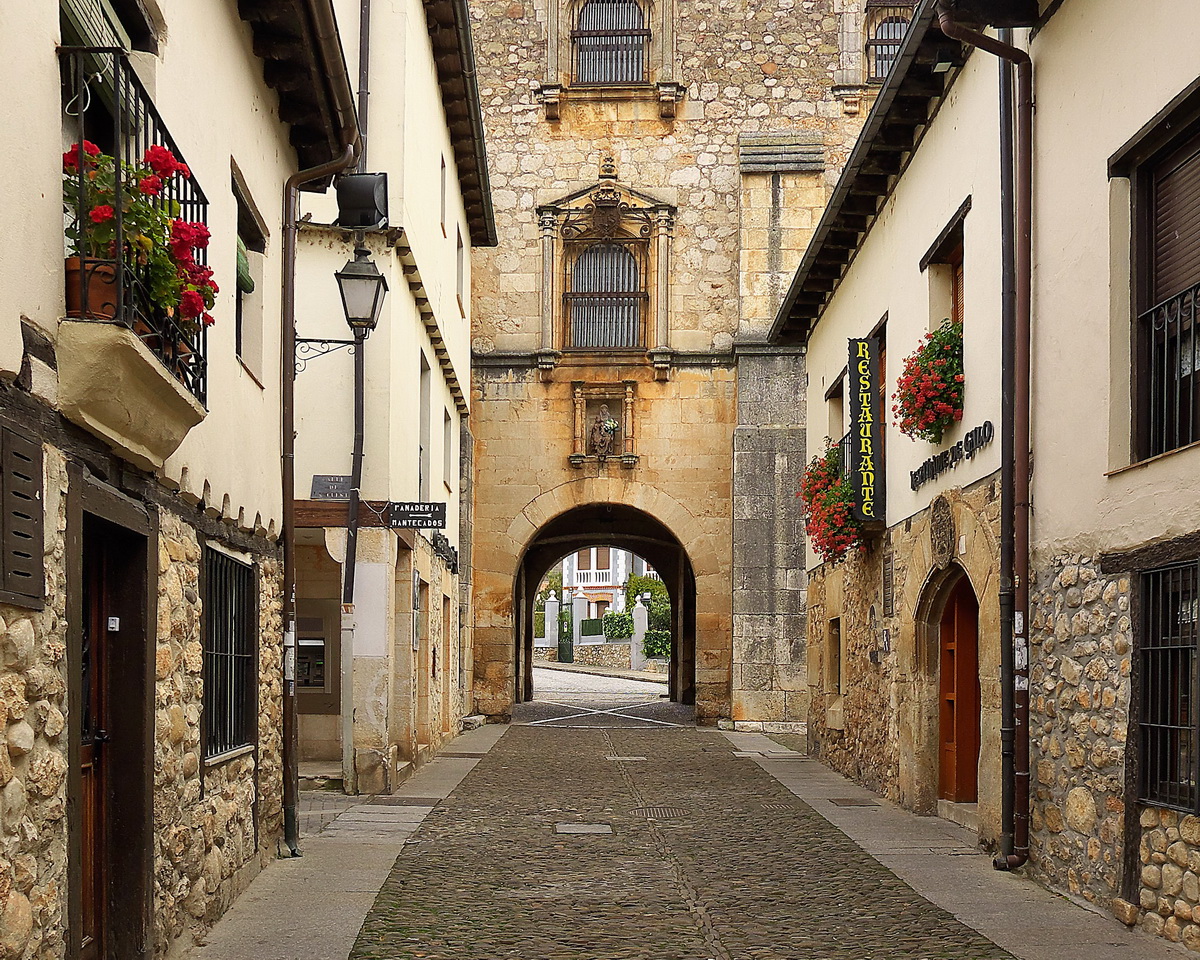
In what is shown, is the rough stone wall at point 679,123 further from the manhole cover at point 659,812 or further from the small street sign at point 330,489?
the manhole cover at point 659,812

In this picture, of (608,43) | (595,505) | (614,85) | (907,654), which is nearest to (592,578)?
(595,505)

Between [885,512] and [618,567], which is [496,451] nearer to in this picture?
[885,512]

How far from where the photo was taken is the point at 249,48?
8.29m

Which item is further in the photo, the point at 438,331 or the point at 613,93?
the point at 613,93

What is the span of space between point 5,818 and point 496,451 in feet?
64.4

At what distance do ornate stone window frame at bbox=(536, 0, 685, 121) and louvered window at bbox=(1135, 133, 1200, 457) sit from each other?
17587 mm

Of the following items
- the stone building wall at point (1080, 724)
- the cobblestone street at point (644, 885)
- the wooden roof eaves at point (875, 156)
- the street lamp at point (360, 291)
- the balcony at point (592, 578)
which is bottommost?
the cobblestone street at point (644, 885)

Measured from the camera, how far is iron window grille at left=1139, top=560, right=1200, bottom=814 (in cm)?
661

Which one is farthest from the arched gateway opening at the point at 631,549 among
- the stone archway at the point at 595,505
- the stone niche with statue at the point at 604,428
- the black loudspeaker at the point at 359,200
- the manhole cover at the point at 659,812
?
the black loudspeaker at the point at 359,200

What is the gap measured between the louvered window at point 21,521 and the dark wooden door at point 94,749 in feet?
4.55

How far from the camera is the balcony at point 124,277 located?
16.1 feet

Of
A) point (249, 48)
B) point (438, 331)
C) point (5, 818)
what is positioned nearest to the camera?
point (5, 818)

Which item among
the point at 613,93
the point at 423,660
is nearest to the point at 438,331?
the point at 423,660

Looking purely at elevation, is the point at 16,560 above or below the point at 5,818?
above
